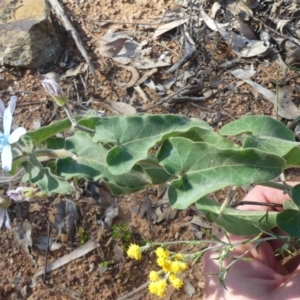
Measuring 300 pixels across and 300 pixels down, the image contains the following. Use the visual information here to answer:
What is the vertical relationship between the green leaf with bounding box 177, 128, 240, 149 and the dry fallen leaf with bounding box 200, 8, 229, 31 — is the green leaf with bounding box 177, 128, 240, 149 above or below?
above

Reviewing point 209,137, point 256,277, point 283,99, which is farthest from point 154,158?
point 283,99

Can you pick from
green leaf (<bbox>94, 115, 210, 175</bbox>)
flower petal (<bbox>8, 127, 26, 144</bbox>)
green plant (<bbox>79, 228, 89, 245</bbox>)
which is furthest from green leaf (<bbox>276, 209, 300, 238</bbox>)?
green plant (<bbox>79, 228, 89, 245</bbox>)

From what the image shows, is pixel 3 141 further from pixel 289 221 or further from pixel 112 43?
pixel 112 43

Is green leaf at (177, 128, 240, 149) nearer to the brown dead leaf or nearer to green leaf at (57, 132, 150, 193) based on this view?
green leaf at (57, 132, 150, 193)

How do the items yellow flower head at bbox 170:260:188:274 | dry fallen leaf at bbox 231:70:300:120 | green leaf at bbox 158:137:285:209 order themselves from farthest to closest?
dry fallen leaf at bbox 231:70:300:120 → yellow flower head at bbox 170:260:188:274 → green leaf at bbox 158:137:285:209

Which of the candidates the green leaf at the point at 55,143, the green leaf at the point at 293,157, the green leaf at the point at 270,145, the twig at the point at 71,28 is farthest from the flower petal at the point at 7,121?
the twig at the point at 71,28

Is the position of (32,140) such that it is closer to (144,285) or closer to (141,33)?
(144,285)

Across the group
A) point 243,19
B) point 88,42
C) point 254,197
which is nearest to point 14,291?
point 254,197

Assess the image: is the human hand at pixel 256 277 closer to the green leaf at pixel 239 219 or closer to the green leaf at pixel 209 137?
the green leaf at pixel 239 219
